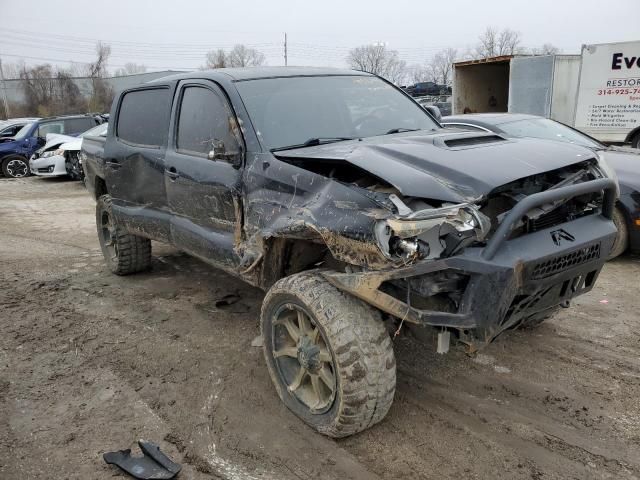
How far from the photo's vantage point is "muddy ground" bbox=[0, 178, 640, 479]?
9.21 feet

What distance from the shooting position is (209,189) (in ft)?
12.7

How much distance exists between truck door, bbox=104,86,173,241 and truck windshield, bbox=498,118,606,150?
13.3 ft

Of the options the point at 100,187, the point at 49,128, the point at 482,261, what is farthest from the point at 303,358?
the point at 49,128

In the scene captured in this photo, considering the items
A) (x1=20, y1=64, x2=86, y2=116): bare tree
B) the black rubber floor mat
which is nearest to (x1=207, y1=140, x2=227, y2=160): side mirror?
the black rubber floor mat

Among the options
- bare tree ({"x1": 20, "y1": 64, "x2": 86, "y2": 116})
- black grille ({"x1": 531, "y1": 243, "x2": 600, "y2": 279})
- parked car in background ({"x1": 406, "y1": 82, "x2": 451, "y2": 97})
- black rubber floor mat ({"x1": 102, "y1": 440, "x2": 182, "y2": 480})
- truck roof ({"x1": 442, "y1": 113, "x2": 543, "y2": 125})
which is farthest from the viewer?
bare tree ({"x1": 20, "y1": 64, "x2": 86, "y2": 116})

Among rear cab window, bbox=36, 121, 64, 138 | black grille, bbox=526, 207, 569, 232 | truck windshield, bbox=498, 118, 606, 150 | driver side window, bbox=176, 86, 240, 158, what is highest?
driver side window, bbox=176, 86, 240, 158

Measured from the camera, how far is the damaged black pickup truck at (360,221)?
8.38 feet

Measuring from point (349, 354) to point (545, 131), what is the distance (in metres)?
5.24

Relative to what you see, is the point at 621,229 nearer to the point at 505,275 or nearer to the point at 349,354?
the point at 505,275

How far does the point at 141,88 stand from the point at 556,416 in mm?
4257

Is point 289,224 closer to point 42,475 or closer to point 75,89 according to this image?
point 42,475

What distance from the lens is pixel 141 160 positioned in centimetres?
477

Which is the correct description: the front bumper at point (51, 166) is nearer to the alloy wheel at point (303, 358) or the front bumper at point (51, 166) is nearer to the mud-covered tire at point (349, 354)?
the alloy wheel at point (303, 358)

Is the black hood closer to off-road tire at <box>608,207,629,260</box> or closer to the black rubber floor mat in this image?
the black rubber floor mat
